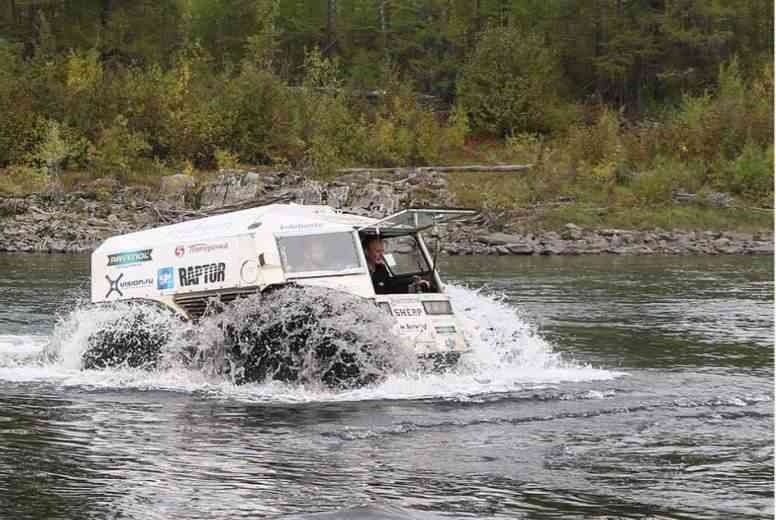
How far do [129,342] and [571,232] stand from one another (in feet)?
126

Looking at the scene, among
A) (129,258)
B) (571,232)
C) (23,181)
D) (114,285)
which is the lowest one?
(114,285)

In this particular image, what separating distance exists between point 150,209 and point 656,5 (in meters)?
39.5

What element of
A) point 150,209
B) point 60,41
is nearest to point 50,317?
point 150,209

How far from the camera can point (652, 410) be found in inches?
687

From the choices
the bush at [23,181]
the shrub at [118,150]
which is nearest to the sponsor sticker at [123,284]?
the bush at [23,181]

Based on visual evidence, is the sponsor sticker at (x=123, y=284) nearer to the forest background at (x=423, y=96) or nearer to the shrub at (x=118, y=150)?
the forest background at (x=423, y=96)

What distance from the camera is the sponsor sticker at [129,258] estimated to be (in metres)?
20.6

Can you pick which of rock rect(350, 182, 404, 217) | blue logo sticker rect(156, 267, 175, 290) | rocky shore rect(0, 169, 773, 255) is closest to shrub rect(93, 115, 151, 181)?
rocky shore rect(0, 169, 773, 255)

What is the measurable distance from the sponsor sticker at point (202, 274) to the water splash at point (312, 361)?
564 millimetres

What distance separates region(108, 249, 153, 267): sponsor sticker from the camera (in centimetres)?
2056

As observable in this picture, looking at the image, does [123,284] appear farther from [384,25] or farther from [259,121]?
[384,25]

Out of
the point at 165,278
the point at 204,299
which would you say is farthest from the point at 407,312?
the point at 165,278

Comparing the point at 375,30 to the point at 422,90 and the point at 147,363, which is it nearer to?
the point at 422,90

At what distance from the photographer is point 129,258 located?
20781mm
